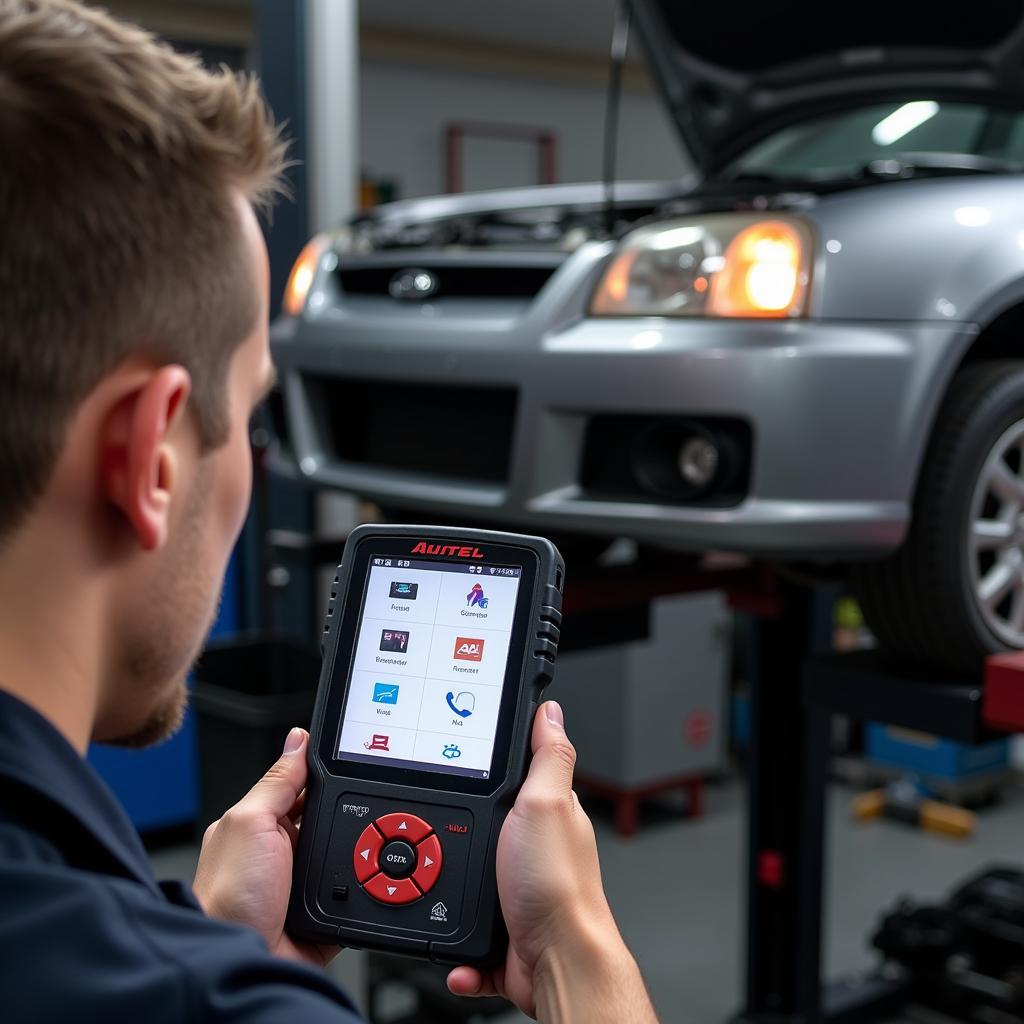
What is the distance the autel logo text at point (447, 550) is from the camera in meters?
0.75

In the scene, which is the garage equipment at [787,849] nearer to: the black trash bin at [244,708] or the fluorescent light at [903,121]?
the fluorescent light at [903,121]

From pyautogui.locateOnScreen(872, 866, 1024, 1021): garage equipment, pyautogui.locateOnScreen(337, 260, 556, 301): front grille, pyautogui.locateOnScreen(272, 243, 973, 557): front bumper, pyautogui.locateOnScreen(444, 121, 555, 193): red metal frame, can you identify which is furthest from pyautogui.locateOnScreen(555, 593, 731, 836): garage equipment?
pyautogui.locateOnScreen(444, 121, 555, 193): red metal frame

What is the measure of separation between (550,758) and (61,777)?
11.0 inches

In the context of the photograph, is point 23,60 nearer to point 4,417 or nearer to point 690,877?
point 4,417

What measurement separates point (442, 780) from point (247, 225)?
314 millimetres

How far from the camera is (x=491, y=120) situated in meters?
7.71

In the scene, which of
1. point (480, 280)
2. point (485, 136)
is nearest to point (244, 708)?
point (480, 280)

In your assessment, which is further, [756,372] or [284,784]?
[756,372]

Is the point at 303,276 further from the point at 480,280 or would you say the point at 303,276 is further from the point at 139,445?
the point at 139,445

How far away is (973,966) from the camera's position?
2668 mm

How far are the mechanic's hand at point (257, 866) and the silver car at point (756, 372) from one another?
972mm

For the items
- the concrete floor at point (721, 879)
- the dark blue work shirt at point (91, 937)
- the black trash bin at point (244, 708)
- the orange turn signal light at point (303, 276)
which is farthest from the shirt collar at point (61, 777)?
the concrete floor at point (721, 879)

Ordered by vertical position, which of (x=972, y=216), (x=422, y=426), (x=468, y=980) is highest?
(x=972, y=216)

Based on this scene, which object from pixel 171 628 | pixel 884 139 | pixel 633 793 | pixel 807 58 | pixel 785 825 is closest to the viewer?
pixel 171 628
